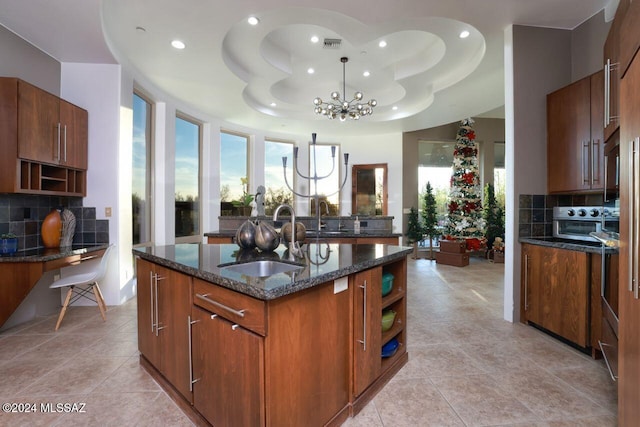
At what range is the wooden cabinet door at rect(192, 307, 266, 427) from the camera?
3.96ft

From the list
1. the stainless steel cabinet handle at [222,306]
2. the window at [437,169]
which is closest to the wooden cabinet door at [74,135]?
the stainless steel cabinet handle at [222,306]

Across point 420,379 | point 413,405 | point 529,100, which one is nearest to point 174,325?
point 413,405

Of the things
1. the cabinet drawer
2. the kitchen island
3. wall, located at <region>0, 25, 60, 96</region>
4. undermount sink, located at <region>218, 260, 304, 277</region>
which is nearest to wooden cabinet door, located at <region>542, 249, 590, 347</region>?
the kitchen island

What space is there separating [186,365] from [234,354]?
53 centimetres

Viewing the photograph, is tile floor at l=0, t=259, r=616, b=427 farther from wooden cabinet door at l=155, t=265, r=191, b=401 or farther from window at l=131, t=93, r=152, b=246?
window at l=131, t=93, r=152, b=246

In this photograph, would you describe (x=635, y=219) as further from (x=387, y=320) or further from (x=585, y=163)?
(x=585, y=163)

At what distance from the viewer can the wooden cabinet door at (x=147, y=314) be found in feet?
6.35

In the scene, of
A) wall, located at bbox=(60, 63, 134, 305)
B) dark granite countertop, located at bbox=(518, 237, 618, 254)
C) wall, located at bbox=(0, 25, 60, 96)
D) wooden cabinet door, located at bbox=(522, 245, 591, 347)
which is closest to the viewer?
dark granite countertop, located at bbox=(518, 237, 618, 254)

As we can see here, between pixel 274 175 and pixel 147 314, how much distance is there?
524cm

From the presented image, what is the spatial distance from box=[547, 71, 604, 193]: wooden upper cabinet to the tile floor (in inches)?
57.4

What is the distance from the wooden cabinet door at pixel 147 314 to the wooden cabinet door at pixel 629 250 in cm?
240

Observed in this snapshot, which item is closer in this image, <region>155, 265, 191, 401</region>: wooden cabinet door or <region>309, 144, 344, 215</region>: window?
<region>155, 265, 191, 401</region>: wooden cabinet door

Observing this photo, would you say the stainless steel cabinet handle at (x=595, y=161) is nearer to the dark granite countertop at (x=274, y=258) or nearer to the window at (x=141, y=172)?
the dark granite countertop at (x=274, y=258)

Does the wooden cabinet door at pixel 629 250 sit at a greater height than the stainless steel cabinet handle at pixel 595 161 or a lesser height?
lesser
